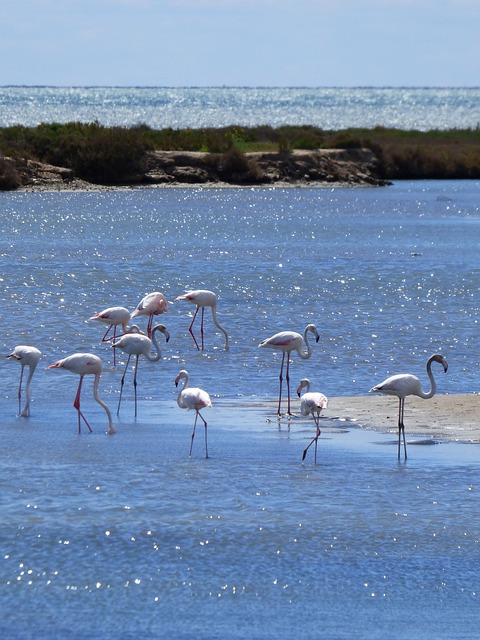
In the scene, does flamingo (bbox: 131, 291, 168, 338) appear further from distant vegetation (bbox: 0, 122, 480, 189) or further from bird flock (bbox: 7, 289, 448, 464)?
distant vegetation (bbox: 0, 122, 480, 189)

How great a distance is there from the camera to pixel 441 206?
141 feet

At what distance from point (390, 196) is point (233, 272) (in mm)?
23707

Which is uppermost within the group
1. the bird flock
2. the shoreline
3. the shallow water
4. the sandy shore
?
the shoreline

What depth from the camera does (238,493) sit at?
945 centimetres

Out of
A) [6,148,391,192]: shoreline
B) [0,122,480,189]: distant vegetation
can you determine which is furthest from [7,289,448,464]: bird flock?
[0,122,480,189]: distant vegetation

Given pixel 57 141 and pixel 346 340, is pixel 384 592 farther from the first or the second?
pixel 57 141

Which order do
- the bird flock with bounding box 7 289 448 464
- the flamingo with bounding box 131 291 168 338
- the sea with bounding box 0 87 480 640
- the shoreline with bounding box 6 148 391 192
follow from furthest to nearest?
the shoreline with bounding box 6 148 391 192
the flamingo with bounding box 131 291 168 338
the bird flock with bounding box 7 289 448 464
the sea with bounding box 0 87 480 640

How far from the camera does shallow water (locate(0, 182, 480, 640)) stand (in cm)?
730

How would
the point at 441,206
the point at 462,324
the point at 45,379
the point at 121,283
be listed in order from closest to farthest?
the point at 45,379 → the point at 462,324 → the point at 121,283 → the point at 441,206

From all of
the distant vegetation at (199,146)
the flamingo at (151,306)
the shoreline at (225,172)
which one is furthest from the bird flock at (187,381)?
the distant vegetation at (199,146)

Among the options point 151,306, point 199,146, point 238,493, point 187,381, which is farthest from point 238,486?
point 199,146

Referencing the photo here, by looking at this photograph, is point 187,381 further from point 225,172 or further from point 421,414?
point 225,172

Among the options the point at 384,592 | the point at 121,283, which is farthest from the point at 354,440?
the point at 121,283

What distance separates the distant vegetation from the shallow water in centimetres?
2633
